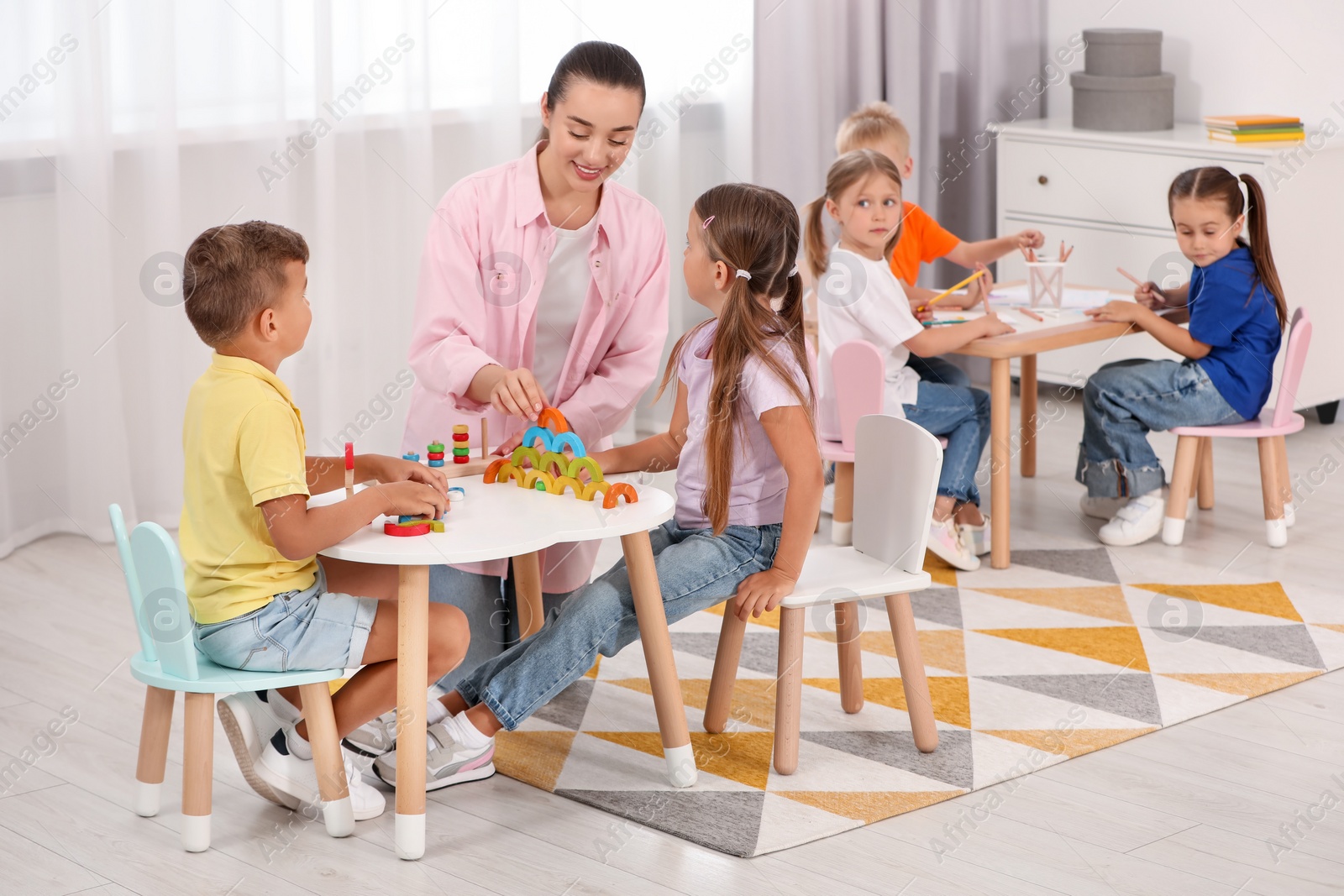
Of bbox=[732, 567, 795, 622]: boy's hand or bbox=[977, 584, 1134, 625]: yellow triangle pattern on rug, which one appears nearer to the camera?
bbox=[732, 567, 795, 622]: boy's hand

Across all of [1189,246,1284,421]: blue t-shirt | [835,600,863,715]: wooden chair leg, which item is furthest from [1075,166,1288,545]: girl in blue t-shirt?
[835,600,863,715]: wooden chair leg

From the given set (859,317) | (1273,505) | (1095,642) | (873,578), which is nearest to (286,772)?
(873,578)

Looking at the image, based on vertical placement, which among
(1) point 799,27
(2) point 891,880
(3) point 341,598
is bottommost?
(2) point 891,880

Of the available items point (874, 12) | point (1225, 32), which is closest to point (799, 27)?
point (874, 12)

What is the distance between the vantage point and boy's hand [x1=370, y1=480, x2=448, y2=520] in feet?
6.39

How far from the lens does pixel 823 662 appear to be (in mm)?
2816

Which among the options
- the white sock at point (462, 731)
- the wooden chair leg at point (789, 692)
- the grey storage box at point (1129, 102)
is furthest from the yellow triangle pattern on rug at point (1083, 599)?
the grey storage box at point (1129, 102)

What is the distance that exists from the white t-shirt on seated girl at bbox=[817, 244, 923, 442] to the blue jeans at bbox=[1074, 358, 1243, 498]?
1.91 ft

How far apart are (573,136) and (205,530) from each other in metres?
0.83

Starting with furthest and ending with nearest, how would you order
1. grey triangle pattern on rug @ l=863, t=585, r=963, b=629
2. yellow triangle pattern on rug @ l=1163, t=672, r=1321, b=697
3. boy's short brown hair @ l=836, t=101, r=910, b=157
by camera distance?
boy's short brown hair @ l=836, t=101, r=910, b=157 < grey triangle pattern on rug @ l=863, t=585, r=963, b=629 < yellow triangle pattern on rug @ l=1163, t=672, r=1321, b=697

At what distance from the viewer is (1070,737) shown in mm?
2430

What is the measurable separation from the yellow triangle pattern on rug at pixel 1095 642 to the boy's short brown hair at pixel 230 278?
166cm

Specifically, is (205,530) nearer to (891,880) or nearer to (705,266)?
(705,266)

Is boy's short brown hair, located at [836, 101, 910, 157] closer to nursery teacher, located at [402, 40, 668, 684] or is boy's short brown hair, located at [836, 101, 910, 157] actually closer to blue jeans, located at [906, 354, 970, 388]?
blue jeans, located at [906, 354, 970, 388]
